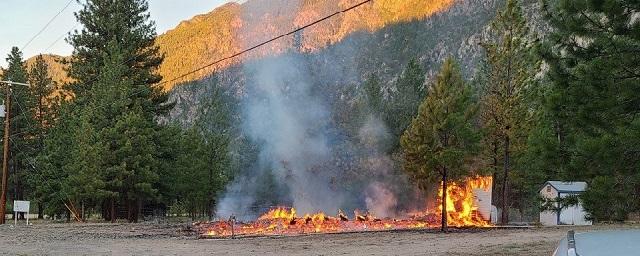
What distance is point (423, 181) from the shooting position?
34.9 m

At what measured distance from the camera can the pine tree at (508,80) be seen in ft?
115

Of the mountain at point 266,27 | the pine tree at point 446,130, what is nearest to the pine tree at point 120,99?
the pine tree at point 446,130

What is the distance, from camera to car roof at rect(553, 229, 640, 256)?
2.52m

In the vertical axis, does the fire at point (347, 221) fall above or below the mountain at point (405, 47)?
below

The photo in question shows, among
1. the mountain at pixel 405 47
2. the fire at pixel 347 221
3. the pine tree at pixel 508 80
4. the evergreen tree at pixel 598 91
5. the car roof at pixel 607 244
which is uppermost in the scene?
the mountain at pixel 405 47

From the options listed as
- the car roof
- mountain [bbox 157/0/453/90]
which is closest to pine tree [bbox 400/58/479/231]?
the car roof

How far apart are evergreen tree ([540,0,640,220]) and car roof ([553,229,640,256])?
6.82m

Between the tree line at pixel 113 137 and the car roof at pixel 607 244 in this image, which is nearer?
the car roof at pixel 607 244

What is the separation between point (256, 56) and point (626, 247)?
84460 mm

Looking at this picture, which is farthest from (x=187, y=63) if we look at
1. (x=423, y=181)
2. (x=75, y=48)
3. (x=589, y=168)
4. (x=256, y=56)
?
(x=589, y=168)

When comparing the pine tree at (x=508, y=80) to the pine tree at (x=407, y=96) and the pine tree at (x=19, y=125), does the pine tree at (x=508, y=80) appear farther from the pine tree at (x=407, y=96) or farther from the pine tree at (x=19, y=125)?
the pine tree at (x=19, y=125)

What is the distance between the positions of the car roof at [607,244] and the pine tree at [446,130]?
2393cm

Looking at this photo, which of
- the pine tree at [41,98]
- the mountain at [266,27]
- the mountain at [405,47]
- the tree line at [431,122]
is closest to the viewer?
the tree line at [431,122]

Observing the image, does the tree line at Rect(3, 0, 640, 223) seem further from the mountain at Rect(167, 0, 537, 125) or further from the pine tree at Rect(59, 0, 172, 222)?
the mountain at Rect(167, 0, 537, 125)
